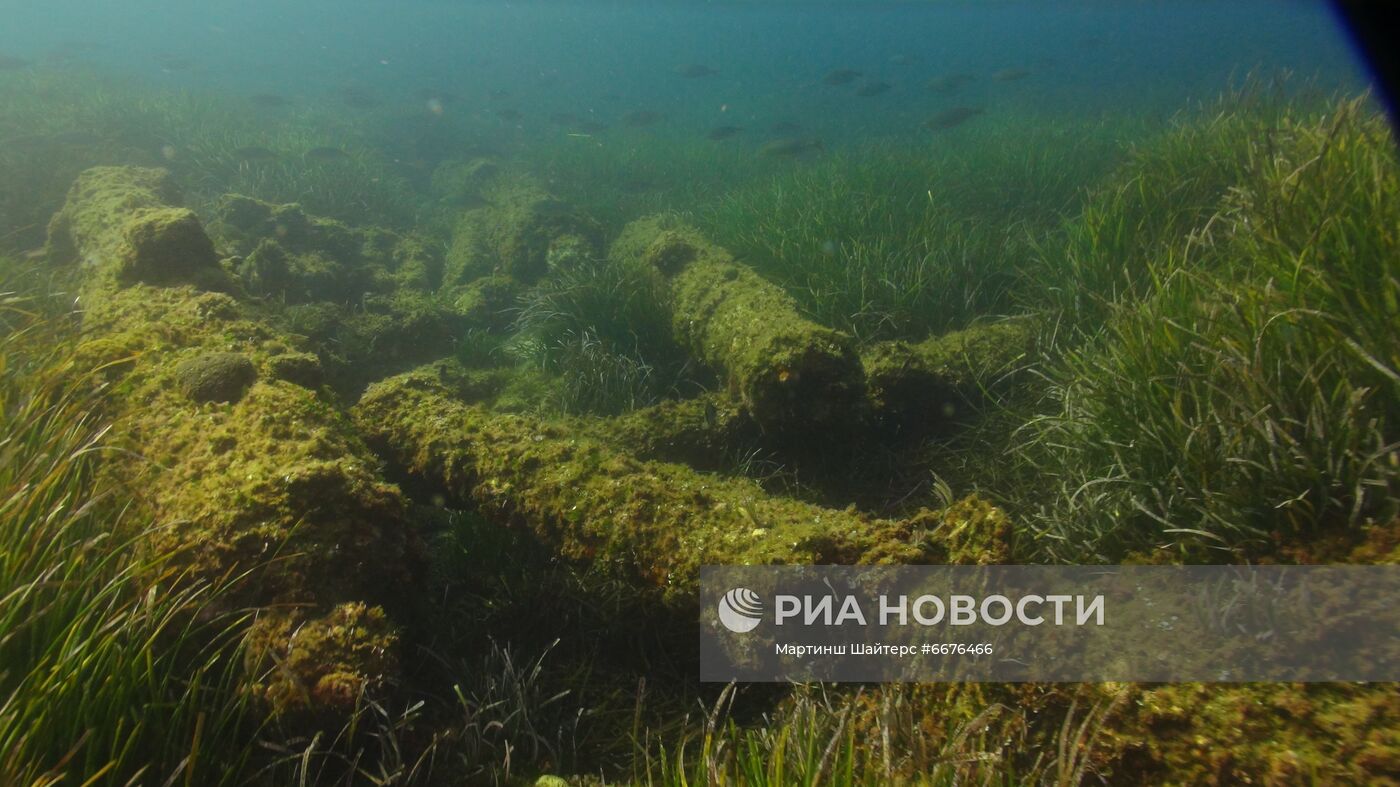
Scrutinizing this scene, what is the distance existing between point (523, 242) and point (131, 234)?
525 centimetres

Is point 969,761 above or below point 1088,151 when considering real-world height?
below

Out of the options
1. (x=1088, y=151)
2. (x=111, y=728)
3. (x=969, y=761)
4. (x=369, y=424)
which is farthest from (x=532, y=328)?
(x=1088, y=151)

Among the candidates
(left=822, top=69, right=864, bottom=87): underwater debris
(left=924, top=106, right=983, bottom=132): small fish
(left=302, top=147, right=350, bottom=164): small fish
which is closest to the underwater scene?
(left=924, top=106, right=983, bottom=132): small fish

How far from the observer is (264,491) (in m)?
2.61

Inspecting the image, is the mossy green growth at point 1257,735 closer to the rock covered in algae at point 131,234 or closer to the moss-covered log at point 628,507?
the moss-covered log at point 628,507

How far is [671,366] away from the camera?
625 centimetres

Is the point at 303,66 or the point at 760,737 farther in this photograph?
the point at 303,66

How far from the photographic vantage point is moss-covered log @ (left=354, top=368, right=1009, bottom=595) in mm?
2641

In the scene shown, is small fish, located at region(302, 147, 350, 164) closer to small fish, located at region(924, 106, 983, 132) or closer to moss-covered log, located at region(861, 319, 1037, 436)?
small fish, located at region(924, 106, 983, 132)

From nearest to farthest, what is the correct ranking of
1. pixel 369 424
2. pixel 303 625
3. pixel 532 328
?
pixel 303 625 → pixel 369 424 → pixel 532 328

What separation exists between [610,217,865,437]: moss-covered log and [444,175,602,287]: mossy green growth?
304 centimetres

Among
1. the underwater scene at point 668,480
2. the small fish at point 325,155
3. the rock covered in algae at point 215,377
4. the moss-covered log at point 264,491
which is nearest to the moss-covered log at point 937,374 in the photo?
the underwater scene at point 668,480

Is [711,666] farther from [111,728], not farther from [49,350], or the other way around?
A: [49,350]

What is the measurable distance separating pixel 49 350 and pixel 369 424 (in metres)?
2.23
